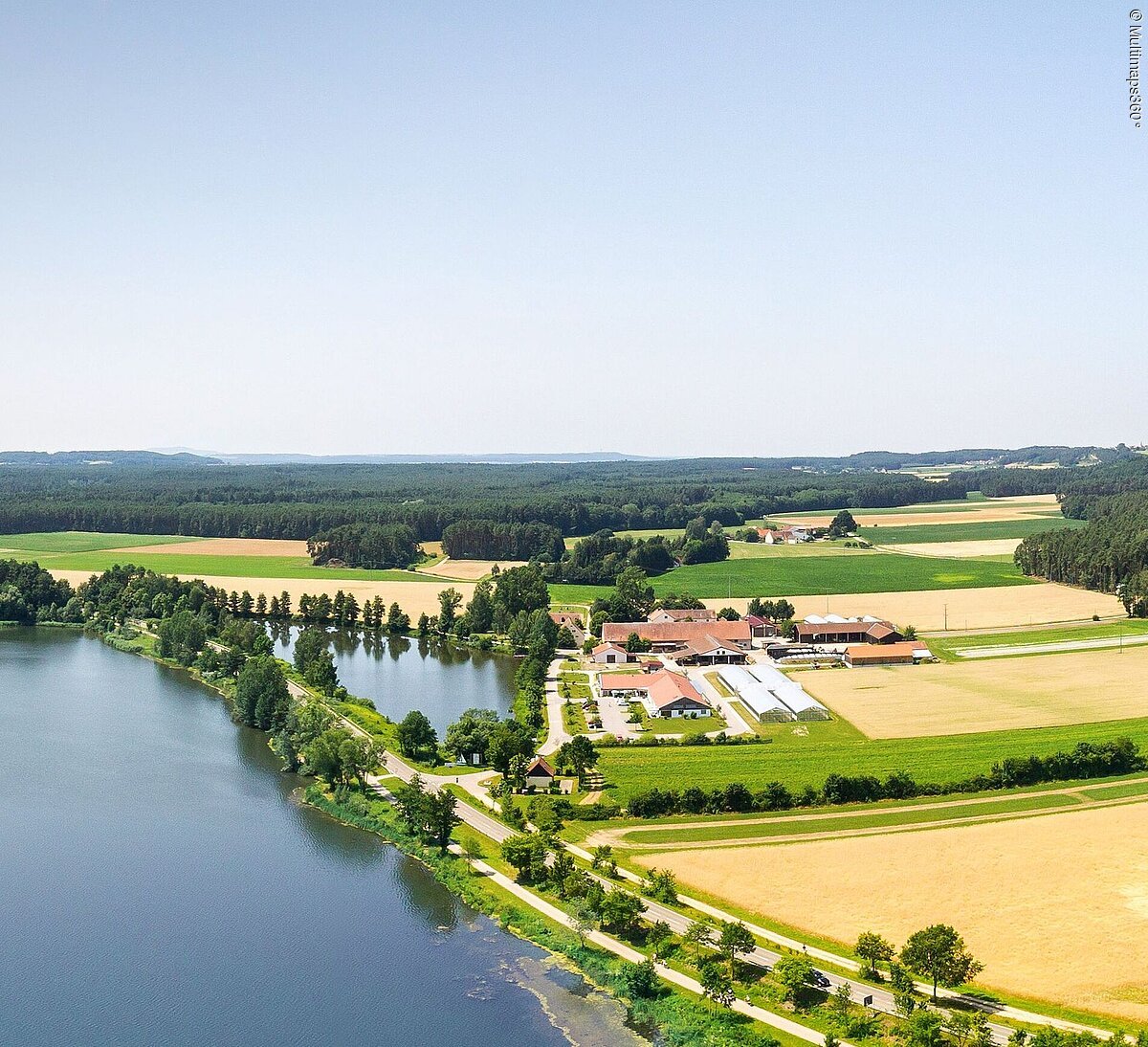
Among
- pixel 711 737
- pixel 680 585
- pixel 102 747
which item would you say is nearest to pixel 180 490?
pixel 680 585

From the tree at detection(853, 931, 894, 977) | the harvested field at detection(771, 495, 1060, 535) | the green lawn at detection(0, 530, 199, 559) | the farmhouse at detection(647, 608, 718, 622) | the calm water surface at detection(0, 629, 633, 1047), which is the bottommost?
the calm water surface at detection(0, 629, 633, 1047)

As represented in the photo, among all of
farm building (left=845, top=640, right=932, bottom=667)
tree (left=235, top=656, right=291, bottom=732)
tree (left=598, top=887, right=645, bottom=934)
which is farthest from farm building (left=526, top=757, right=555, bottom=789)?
farm building (left=845, top=640, right=932, bottom=667)

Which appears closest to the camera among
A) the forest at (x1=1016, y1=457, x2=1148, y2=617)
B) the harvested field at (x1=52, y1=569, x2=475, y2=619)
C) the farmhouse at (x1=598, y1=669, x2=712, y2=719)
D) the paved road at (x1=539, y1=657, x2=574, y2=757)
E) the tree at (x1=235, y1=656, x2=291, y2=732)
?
the paved road at (x1=539, y1=657, x2=574, y2=757)

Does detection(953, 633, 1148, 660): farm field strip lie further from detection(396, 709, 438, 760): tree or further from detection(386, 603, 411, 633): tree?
detection(386, 603, 411, 633): tree

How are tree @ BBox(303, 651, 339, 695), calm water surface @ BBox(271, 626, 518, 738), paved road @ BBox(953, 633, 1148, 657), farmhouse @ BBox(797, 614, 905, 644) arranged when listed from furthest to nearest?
farmhouse @ BBox(797, 614, 905, 644)
paved road @ BBox(953, 633, 1148, 657)
calm water surface @ BBox(271, 626, 518, 738)
tree @ BBox(303, 651, 339, 695)

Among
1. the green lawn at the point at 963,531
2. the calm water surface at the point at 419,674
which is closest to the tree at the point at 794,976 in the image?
the calm water surface at the point at 419,674

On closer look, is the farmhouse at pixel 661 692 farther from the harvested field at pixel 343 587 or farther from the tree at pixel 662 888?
the harvested field at pixel 343 587

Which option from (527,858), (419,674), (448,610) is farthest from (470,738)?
(448,610)
